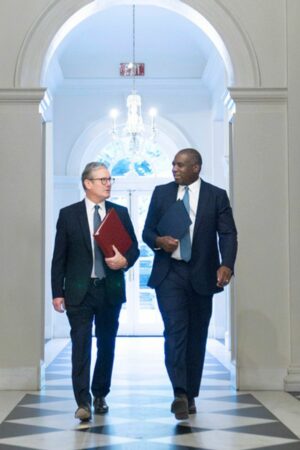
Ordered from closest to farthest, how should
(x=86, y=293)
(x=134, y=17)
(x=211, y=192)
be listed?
1. (x=86, y=293)
2. (x=211, y=192)
3. (x=134, y=17)

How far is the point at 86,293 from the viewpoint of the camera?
16.0ft

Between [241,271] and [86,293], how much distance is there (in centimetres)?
187

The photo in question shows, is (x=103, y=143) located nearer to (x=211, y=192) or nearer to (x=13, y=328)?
(x=13, y=328)

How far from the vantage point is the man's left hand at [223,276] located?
4.88 m

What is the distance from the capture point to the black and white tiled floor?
13.4 ft

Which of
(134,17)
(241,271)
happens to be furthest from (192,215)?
(134,17)

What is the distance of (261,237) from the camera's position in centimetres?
641

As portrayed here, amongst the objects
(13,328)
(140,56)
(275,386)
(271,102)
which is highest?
(140,56)

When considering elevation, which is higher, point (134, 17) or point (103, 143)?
point (134, 17)

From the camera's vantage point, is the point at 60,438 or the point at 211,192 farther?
the point at 211,192

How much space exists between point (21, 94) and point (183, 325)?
8.26 feet

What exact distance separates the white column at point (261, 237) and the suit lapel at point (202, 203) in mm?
1288

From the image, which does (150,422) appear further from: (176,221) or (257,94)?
(257,94)

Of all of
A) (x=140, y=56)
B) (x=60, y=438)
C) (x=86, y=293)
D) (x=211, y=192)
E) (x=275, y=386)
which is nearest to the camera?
(x=60, y=438)
